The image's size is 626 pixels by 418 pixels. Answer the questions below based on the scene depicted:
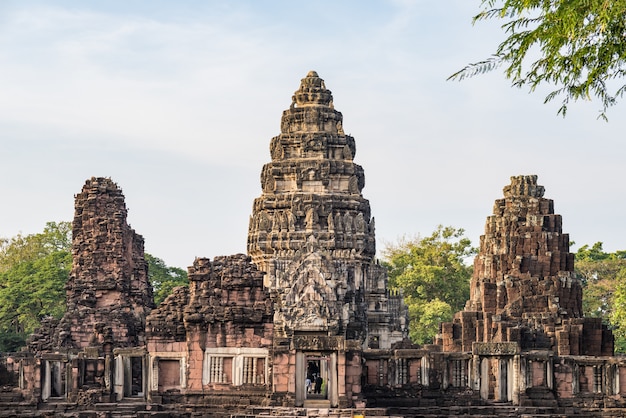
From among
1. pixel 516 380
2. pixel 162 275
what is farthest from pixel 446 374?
pixel 162 275

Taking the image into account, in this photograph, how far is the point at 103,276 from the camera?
→ 143 feet

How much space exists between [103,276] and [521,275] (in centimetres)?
1308

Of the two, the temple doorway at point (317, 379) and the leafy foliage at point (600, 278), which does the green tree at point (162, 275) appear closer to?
the leafy foliage at point (600, 278)

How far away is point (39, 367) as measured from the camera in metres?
38.6

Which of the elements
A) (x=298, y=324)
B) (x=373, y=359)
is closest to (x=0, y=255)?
(x=298, y=324)

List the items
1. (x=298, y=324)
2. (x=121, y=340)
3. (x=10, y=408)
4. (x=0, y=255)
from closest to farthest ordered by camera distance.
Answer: (x=10, y=408)
(x=121, y=340)
(x=298, y=324)
(x=0, y=255)

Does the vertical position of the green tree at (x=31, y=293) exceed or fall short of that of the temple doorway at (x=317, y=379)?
it exceeds it

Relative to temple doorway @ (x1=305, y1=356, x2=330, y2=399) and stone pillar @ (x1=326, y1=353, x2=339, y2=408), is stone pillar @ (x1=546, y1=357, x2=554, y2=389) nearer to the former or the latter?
temple doorway @ (x1=305, y1=356, x2=330, y2=399)

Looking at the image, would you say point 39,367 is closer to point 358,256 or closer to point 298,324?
point 298,324

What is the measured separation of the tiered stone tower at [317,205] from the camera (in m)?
67.6

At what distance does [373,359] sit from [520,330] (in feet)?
19.1

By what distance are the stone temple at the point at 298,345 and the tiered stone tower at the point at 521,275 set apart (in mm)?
45

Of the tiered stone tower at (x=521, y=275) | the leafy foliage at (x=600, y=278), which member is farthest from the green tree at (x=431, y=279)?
the tiered stone tower at (x=521, y=275)

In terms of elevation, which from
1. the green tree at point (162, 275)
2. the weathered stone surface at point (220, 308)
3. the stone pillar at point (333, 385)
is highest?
the green tree at point (162, 275)
